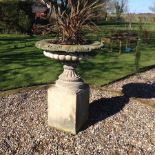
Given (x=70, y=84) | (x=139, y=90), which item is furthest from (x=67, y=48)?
(x=139, y=90)

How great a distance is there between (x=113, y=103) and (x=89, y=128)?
1450 millimetres

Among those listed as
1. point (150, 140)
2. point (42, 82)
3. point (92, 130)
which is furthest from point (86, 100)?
point (42, 82)

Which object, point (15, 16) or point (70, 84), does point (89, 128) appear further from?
point (15, 16)

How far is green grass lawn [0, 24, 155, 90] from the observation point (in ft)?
31.9

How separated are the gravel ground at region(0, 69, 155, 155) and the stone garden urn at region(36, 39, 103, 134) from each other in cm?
20

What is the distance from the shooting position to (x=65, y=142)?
19.0 feet

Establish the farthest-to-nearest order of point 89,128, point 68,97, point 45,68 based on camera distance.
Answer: point 45,68 → point 89,128 → point 68,97

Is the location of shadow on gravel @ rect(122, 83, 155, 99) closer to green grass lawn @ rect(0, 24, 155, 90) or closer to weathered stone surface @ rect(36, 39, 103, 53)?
green grass lawn @ rect(0, 24, 155, 90)

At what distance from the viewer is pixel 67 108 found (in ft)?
20.0

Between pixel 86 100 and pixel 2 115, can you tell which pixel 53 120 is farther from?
pixel 2 115

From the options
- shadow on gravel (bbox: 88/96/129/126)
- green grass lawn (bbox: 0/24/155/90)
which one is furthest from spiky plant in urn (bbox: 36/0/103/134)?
green grass lawn (bbox: 0/24/155/90)

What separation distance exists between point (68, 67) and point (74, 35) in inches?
25.1

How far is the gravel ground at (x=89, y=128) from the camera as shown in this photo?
560cm

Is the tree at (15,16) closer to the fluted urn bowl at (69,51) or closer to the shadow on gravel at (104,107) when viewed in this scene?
the shadow on gravel at (104,107)
